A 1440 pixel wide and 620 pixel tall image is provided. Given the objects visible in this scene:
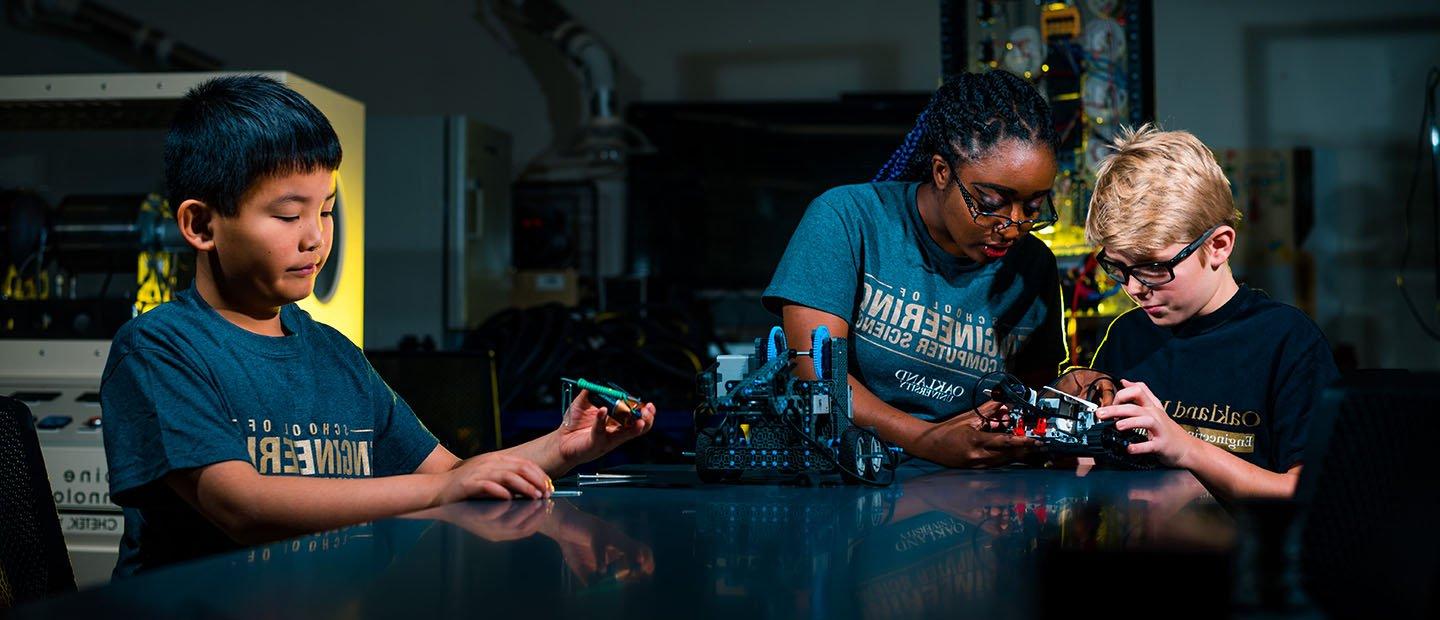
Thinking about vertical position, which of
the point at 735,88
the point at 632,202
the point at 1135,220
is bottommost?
the point at 1135,220

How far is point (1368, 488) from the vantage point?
572 millimetres

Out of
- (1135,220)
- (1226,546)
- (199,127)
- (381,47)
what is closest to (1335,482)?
(1226,546)

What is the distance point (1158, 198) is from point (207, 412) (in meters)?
1.12

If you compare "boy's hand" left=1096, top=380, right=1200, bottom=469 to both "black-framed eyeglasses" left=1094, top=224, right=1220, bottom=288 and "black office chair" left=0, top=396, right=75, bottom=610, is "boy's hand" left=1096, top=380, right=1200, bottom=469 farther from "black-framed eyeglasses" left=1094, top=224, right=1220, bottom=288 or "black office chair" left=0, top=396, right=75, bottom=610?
"black office chair" left=0, top=396, right=75, bottom=610

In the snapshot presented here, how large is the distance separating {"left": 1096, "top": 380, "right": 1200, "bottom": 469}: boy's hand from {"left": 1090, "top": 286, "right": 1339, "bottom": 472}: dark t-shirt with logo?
196 millimetres

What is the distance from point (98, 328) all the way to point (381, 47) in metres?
2.69

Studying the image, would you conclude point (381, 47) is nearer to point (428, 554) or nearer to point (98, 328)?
point (98, 328)

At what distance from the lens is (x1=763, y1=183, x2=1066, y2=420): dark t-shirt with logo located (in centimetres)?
155

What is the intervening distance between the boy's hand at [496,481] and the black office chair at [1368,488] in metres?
0.68

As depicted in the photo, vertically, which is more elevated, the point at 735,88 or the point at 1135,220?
the point at 735,88

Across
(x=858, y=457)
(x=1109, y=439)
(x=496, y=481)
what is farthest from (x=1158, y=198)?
(x=496, y=481)

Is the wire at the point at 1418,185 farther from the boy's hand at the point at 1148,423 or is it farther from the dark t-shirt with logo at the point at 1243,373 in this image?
the boy's hand at the point at 1148,423

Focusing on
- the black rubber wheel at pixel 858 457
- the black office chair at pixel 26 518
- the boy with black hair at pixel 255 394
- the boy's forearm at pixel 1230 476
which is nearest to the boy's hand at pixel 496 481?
the boy with black hair at pixel 255 394

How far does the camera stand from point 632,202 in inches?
167
